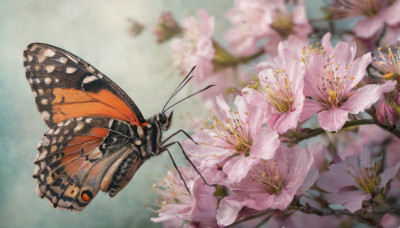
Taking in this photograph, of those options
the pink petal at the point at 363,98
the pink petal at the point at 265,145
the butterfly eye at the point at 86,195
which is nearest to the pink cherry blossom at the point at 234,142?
the pink petal at the point at 265,145

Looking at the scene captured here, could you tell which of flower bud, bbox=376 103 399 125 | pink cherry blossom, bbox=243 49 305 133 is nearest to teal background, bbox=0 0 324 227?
pink cherry blossom, bbox=243 49 305 133

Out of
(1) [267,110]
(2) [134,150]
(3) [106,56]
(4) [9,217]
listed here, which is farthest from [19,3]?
(1) [267,110]

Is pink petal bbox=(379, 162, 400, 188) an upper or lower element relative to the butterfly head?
lower

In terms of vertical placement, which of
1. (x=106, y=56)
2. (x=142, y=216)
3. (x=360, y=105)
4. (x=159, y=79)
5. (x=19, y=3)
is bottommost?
(x=142, y=216)

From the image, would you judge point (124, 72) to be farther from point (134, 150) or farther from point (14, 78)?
point (134, 150)

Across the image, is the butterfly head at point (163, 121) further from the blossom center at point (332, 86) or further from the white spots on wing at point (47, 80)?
the blossom center at point (332, 86)

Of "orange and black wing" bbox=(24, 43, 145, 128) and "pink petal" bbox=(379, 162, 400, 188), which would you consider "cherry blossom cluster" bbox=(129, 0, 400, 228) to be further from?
"orange and black wing" bbox=(24, 43, 145, 128)
